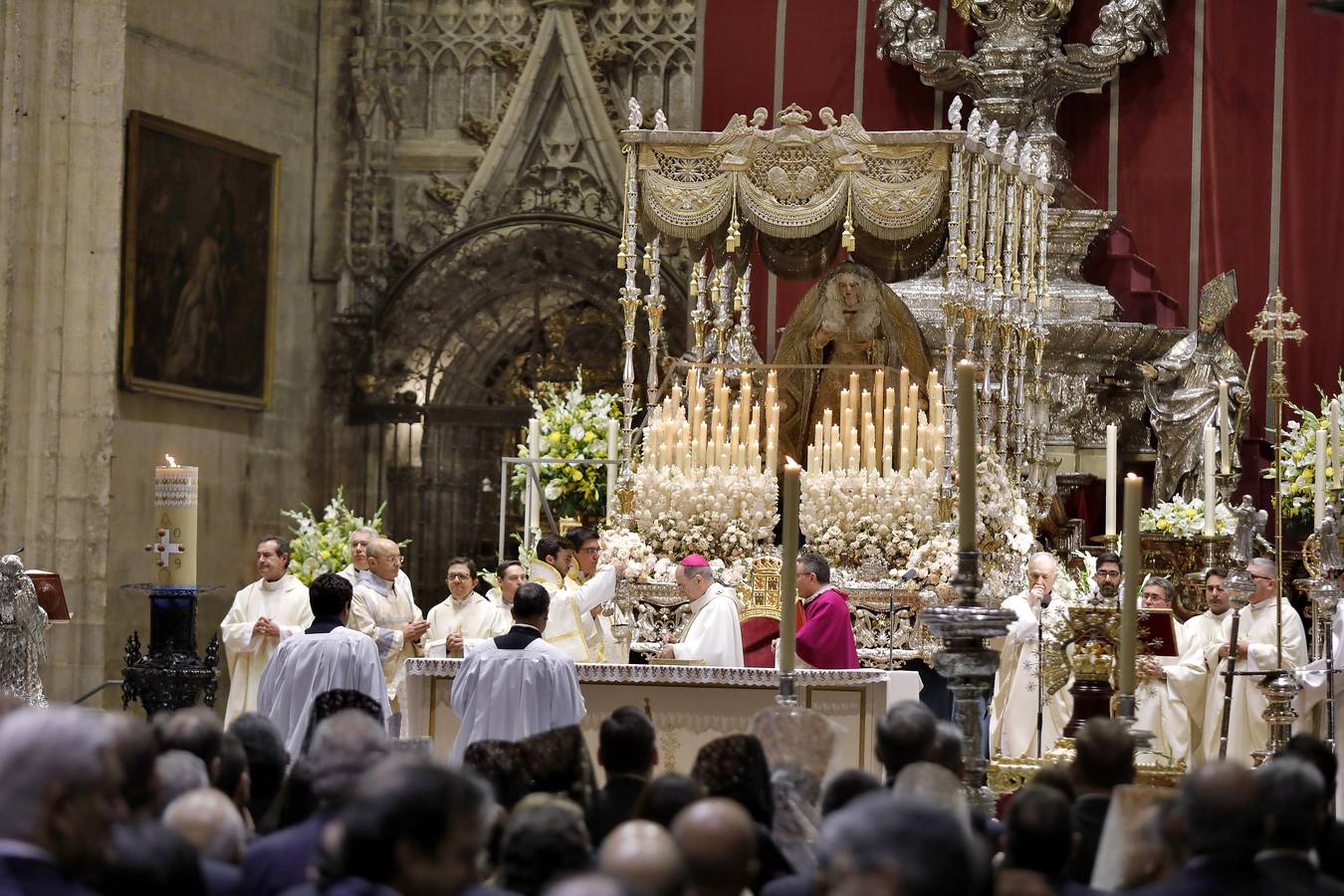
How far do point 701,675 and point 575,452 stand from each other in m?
6.21

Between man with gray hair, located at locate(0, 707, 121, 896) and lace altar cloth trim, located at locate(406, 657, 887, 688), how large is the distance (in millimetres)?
5298

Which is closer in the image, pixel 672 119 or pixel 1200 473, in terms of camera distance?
pixel 1200 473

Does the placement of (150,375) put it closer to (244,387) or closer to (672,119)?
(244,387)

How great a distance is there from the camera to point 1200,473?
1528 cm

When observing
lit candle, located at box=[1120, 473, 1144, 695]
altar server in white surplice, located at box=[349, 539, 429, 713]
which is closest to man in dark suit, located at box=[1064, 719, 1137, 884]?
lit candle, located at box=[1120, 473, 1144, 695]

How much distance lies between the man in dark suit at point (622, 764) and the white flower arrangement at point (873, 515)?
659 cm

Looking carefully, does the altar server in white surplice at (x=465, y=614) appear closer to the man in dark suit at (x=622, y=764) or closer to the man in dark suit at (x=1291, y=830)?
the man in dark suit at (x=622, y=764)

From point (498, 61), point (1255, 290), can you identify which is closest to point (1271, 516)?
point (1255, 290)

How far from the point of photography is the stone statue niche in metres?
13.8

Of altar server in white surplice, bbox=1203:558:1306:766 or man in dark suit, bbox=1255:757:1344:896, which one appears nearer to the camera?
man in dark suit, bbox=1255:757:1344:896

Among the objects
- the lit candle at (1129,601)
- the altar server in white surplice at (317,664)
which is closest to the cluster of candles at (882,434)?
the altar server in white surplice at (317,664)

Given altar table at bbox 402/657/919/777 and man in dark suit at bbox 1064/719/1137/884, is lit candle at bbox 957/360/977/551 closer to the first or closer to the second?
man in dark suit at bbox 1064/719/1137/884

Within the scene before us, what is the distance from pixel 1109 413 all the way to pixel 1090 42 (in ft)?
10.6

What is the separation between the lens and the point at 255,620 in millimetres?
11844
